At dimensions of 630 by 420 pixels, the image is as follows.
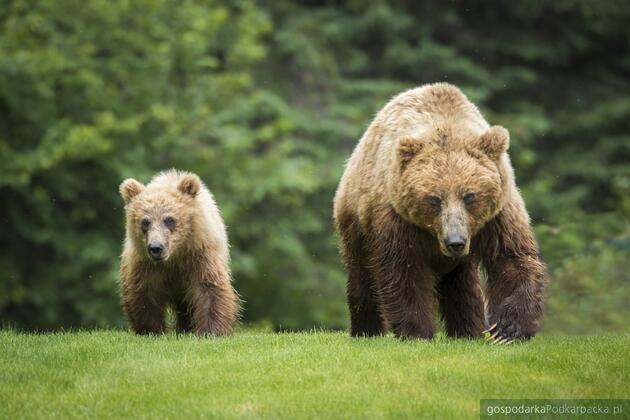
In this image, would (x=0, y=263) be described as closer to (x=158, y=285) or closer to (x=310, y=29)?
(x=310, y=29)

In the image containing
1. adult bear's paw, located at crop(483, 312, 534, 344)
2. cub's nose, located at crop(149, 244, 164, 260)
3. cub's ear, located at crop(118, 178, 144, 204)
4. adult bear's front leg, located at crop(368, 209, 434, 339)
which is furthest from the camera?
cub's ear, located at crop(118, 178, 144, 204)

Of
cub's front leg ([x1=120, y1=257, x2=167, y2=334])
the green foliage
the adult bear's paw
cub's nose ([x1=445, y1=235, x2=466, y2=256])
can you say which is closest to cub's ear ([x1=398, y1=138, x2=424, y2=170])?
cub's nose ([x1=445, y1=235, x2=466, y2=256])

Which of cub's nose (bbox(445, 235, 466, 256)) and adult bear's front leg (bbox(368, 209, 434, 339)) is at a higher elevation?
cub's nose (bbox(445, 235, 466, 256))


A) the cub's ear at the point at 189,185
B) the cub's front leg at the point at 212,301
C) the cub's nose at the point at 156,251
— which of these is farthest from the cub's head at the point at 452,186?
the cub's ear at the point at 189,185

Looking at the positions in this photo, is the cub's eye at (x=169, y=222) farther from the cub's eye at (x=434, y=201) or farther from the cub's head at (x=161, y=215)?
the cub's eye at (x=434, y=201)

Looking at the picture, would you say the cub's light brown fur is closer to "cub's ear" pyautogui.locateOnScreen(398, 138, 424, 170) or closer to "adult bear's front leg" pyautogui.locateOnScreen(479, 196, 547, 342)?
"cub's ear" pyautogui.locateOnScreen(398, 138, 424, 170)

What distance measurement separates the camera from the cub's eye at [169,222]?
33.8 ft

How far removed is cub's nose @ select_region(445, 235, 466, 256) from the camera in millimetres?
8328

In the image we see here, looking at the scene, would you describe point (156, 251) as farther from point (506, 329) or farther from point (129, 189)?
point (506, 329)

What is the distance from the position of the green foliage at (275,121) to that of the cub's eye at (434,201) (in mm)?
6509

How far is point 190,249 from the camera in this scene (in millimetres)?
10430

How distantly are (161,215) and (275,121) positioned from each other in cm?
1296

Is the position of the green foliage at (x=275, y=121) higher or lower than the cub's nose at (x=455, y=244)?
lower

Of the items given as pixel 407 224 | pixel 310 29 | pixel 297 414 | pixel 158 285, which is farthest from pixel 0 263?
pixel 297 414
